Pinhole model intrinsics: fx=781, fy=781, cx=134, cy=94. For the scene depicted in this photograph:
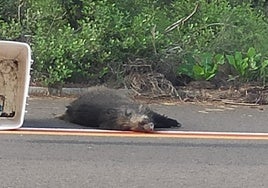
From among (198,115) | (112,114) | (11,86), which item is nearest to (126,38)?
(198,115)

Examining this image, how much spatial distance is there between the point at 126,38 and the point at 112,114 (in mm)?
3224

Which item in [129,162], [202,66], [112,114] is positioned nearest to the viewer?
[129,162]

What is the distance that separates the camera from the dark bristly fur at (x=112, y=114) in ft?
27.5

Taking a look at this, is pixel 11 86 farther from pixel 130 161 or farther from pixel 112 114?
pixel 130 161

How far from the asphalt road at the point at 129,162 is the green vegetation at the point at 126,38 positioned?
11.5 feet

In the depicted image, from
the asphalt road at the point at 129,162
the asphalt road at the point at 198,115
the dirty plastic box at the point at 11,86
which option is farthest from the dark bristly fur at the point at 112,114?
the dirty plastic box at the point at 11,86

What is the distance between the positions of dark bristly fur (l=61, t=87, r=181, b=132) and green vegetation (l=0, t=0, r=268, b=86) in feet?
7.02

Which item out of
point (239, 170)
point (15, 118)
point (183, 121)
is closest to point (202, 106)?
point (183, 121)

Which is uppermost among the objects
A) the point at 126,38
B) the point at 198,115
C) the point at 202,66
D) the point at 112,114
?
the point at 126,38

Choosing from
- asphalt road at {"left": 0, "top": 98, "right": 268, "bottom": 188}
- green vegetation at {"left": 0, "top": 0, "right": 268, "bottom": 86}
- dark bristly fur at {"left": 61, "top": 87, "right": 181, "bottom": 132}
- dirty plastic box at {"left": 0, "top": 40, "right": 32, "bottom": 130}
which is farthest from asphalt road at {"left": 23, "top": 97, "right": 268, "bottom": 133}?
green vegetation at {"left": 0, "top": 0, "right": 268, "bottom": 86}

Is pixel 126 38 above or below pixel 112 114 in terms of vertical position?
above

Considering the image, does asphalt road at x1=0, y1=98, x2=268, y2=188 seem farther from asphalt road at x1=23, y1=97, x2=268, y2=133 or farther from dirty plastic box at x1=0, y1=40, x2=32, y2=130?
dirty plastic box at x1=0, y1=40, x2=32, y2=130

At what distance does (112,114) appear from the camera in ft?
27.9

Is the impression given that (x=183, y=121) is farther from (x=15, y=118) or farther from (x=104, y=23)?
(x=104, y=23)
